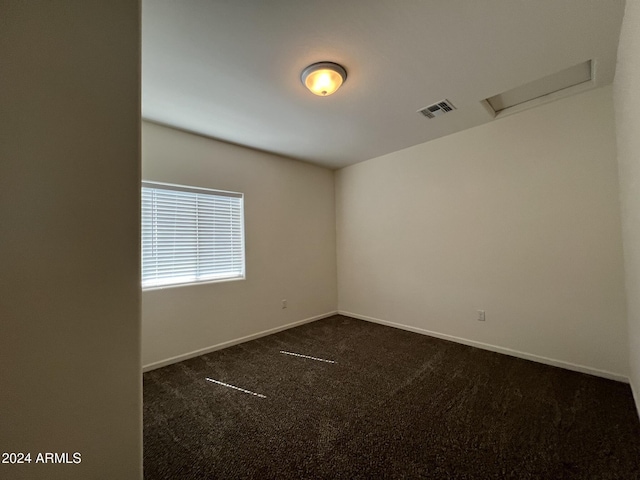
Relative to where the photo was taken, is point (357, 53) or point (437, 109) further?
point (437, 109)

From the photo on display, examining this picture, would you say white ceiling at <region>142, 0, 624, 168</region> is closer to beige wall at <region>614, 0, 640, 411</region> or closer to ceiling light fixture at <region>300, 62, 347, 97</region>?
ceiling light fixture at <region>300, 62, 347, 97</region>

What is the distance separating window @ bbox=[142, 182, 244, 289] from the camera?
107 inches

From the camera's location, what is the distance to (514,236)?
2.74m

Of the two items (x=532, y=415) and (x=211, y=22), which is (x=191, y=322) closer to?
(x=211, y=22)

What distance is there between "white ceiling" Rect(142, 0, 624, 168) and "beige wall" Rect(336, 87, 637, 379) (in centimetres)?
48

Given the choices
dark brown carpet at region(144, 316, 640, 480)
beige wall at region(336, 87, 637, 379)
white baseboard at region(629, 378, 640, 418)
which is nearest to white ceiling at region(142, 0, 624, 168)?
beige wall at region(336, 87, 637, 379)

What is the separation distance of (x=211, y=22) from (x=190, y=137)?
1.75 meters

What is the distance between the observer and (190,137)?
2986 millimetres

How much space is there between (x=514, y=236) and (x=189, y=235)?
12.5 feet

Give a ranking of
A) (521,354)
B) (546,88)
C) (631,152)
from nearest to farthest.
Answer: (631,152) → (546,88) → (521,354)

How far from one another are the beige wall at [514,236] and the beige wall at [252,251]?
979 millimetres
